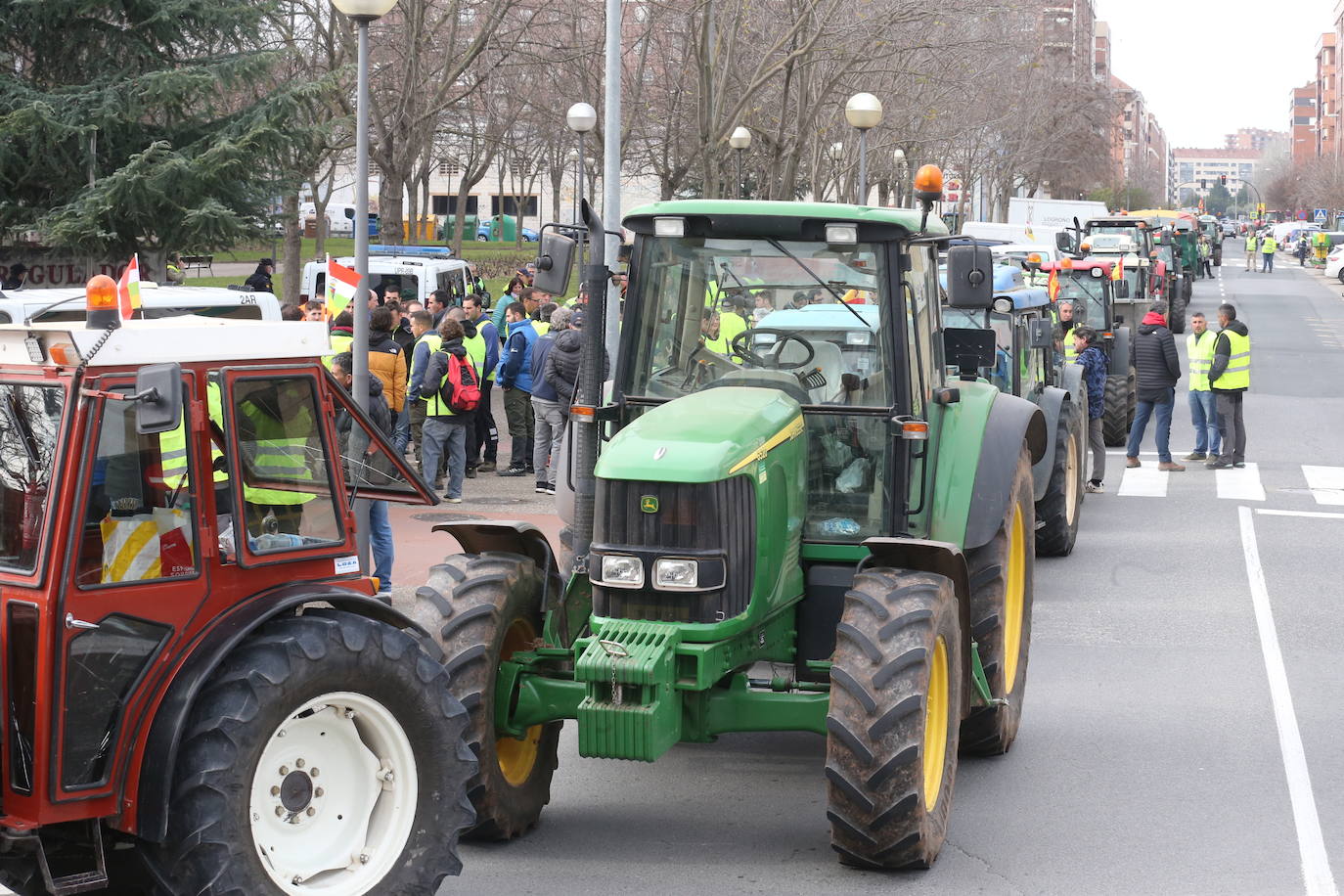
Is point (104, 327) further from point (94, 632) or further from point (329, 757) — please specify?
point (329, 757)

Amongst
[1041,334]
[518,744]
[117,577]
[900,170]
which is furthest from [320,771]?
[900,170]

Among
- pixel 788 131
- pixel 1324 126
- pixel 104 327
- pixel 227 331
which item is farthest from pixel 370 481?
pixel 1324 126

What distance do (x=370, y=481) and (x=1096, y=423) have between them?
12.7 metres

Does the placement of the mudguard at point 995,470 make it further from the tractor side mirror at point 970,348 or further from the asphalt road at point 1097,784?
the tractor side mirror at point 970,348

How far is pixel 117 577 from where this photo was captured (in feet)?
16.5

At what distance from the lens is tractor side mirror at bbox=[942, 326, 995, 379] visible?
12.0m

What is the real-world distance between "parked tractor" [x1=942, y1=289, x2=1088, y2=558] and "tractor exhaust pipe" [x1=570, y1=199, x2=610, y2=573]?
621 centimetres

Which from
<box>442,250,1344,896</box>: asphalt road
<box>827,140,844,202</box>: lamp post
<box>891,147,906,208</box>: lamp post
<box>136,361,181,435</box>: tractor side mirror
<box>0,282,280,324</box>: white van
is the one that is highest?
<box>891,147,906,208</box>: lamp post

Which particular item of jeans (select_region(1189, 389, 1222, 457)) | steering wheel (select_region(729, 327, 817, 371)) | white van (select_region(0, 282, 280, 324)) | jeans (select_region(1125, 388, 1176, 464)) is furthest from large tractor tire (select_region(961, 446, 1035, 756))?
jeans (select_region(1189, 389, 1222, 457))

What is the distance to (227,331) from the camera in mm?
5398

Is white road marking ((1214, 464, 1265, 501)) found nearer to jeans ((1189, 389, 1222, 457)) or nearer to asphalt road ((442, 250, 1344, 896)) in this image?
jeans ((1189, 389, 1222, 457))

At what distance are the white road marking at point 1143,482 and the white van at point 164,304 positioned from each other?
9.16 m

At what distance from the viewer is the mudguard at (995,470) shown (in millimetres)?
7871

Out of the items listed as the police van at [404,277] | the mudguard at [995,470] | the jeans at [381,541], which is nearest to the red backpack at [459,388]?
the jeans at [381,541]
